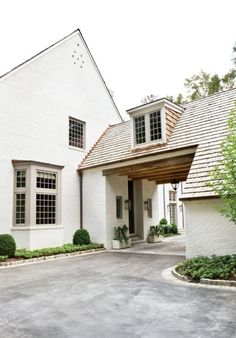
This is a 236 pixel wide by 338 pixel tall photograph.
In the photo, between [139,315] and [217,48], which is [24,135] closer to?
[139,315]

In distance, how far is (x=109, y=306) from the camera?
4.86m

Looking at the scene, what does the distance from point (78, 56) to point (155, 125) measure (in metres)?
6.04

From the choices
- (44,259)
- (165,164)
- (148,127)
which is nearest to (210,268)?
(165,164)

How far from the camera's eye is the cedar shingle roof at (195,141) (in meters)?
8.95

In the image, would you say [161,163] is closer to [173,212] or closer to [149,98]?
[173,212]

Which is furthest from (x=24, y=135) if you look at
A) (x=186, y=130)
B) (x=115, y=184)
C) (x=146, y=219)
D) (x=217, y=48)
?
(x=217, y=48)

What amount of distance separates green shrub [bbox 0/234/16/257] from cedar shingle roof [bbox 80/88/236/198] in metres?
4.93

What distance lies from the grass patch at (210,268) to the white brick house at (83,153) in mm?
1096

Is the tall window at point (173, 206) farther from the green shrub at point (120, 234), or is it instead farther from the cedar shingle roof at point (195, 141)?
the green shrub at point (120, 234)

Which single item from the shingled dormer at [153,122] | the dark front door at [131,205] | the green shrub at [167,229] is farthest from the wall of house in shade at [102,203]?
the green shrub at [167,229]

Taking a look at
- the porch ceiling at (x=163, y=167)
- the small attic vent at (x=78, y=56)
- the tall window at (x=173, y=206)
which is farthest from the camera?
the tall window at (x=173, y=206)

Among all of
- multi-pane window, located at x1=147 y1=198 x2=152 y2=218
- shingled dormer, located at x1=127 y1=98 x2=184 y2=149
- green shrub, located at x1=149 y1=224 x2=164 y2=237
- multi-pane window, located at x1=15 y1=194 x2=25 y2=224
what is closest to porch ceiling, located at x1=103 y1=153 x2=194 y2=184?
shingled dormer, located at x1=127 y1=98 x2=184 y2=149

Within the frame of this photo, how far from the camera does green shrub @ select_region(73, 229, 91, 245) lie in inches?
502

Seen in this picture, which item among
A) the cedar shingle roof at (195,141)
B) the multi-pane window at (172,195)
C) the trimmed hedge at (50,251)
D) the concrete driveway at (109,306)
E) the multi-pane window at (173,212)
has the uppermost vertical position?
the cedar shingle roof at (195,141)
